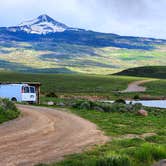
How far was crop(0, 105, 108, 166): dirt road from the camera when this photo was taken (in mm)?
20094

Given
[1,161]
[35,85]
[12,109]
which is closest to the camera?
[1,161]

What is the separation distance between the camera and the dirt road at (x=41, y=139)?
20.1 metres

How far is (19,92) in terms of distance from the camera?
65.2 m

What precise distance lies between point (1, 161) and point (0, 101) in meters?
23.5

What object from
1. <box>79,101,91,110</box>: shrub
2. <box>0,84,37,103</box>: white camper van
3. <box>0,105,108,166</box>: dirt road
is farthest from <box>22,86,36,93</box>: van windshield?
<box>0,105,108,166</box>: dirt road

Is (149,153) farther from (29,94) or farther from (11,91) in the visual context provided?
(11,91)

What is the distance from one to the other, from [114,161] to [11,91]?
48037 mm

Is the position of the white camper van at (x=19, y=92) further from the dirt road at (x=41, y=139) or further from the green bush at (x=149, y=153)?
the green bush at (x=149, y=153)

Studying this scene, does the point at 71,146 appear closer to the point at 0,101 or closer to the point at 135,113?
the point at 0,101

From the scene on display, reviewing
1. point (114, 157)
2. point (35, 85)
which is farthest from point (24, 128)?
point (35, 85)

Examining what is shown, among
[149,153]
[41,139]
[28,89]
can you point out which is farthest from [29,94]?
[149,153]

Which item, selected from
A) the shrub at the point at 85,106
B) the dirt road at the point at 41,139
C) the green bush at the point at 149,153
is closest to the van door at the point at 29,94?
the shrub at the point at 85,106

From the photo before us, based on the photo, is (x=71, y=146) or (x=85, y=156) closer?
(x=85, y=156)

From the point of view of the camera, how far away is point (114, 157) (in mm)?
18953
